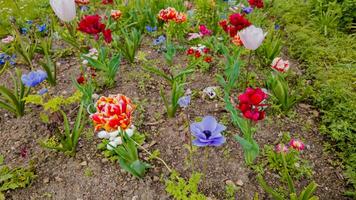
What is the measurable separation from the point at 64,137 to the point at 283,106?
1.67 m

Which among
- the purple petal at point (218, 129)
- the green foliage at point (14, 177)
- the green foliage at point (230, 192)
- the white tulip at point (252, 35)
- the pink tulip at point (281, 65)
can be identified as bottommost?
the green foliage at point (230, 192)

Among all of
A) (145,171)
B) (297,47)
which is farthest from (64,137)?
(297,47)

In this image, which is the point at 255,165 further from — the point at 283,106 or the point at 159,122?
the point at 159,122

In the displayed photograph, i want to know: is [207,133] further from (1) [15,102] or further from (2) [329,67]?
(2) [329,67]

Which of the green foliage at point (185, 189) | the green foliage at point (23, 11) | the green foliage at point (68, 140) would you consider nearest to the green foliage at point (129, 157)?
the green foliage at point (185, 189)

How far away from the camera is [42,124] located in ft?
8.39

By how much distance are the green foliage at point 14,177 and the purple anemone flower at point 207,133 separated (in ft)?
3.76

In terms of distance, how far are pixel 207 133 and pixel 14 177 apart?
129 cm

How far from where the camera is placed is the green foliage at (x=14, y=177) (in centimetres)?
207

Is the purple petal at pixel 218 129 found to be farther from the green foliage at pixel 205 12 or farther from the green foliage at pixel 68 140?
the green foliage at pixel 205 12

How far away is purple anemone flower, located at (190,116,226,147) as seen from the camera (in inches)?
68.8

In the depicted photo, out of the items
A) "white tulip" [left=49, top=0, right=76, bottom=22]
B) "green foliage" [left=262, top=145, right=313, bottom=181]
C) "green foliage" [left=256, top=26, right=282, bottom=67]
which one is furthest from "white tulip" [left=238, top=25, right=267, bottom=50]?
"white tulip" [left=49, top=0, right=76, bottom=22]

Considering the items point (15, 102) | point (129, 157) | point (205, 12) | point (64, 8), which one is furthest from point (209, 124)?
point (205, 12)

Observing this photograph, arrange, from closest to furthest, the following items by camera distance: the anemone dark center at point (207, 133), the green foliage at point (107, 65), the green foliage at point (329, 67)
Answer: the anemone dark center at point (207, 133) → the green foliage at point (329, 67) → the green foliage at point (107, 65)
